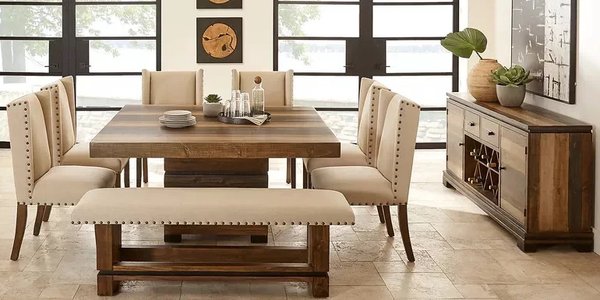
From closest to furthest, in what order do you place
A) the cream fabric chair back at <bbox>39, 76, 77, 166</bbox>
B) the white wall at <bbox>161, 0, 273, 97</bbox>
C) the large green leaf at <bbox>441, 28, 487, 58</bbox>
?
the cream fabric chair back at <bbox>39, 76, 77, 166</bbox> → the large green leaf at <bbox>441, 28, 487, 58</bbox> → the white wall at <bbox>161, 0, 273, 97</bbox>

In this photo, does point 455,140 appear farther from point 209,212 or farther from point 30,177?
point 30,177

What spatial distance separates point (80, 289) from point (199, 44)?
4.85 meters

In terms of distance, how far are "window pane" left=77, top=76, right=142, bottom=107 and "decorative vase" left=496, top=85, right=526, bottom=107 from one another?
4.24 m

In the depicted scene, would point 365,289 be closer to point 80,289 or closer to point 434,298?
point 434,298

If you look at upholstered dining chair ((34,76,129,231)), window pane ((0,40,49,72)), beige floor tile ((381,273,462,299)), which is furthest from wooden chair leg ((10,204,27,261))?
window pane ((0,40,49,72))

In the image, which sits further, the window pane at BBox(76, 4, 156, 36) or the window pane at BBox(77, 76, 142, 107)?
the window pane at BBox(77, 76, 142, 107)

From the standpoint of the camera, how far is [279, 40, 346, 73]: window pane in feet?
32.1

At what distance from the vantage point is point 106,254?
480cm

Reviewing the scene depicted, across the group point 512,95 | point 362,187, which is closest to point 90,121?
point 512,95

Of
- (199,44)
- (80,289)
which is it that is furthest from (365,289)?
(199,44)

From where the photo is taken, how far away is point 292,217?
4.74 meters

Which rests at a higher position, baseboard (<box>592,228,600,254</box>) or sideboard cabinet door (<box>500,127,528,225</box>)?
sideboard cabinet door (<box>500,127,528,225</box>)

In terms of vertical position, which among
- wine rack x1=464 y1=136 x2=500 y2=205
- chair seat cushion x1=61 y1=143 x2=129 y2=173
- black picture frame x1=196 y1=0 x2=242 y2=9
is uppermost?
black picture frame x1=196 y1=0 x2=242 y2=9

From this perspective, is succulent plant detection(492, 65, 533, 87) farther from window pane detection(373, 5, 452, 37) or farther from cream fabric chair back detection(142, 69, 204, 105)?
window pane detection(373, 5, 452, 37)
